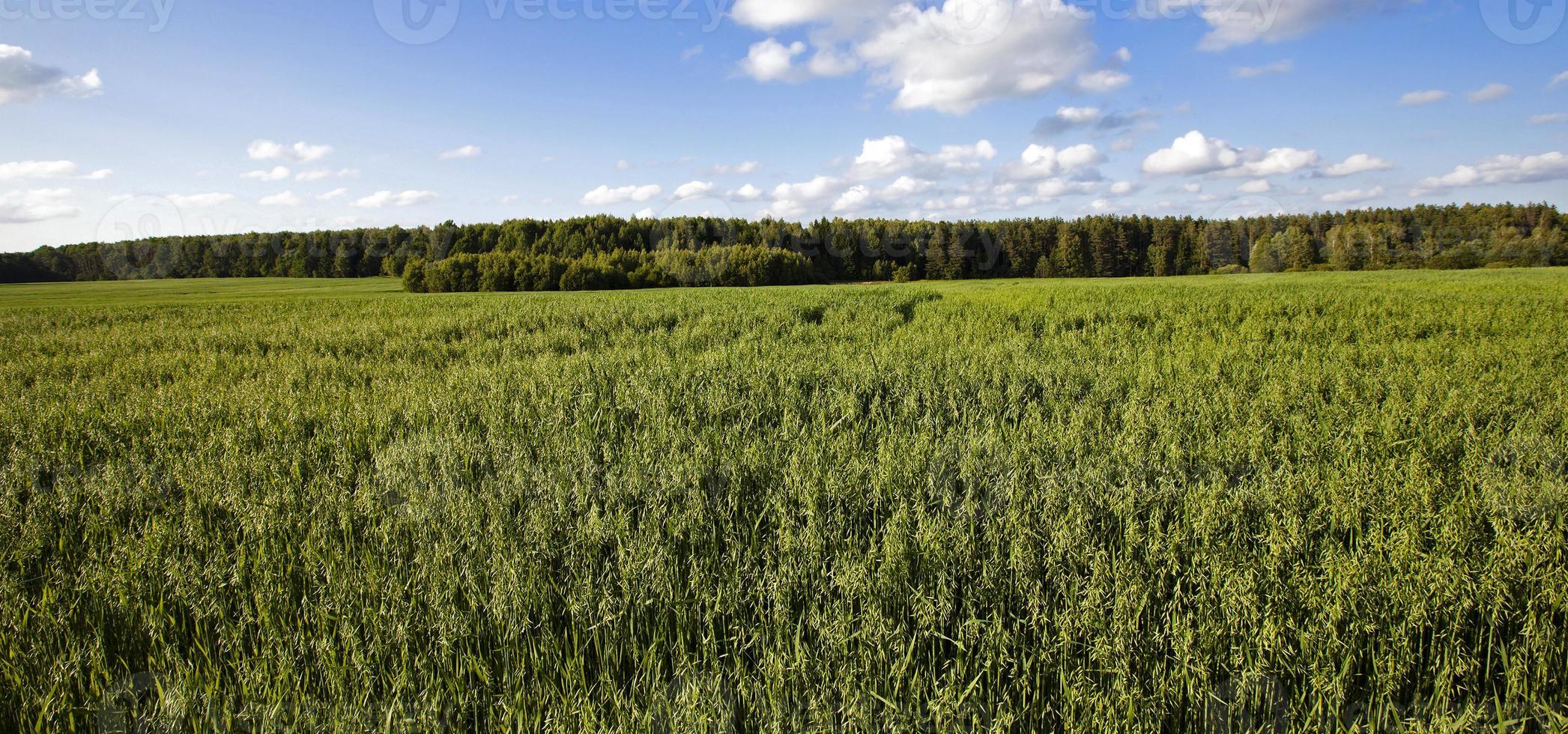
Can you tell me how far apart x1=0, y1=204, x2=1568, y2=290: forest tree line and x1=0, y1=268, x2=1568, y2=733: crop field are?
5288 centimetres

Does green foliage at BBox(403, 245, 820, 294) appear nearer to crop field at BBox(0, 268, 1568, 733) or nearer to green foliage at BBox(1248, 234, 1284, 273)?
crop field at BBox(0, 268, 1568, 733)

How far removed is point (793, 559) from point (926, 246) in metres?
75.6

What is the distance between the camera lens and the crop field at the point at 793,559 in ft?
7.61

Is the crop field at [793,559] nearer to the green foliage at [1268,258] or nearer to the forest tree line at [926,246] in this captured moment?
the forest tree line at [926,246]

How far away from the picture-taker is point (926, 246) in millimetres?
75375

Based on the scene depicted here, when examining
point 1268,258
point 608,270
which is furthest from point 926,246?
point 608,270

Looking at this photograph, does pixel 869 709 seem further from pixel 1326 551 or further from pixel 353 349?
pixel 353 349

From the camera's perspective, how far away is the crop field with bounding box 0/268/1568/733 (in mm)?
2318

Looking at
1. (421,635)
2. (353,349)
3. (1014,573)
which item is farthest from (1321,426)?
(353,349)

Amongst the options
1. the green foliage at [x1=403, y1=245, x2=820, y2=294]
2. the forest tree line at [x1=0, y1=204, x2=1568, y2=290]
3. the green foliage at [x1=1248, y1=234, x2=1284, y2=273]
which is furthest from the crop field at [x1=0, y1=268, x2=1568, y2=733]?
the green foliage at [x1=1248, y1=234, x2=1284, y2=273]

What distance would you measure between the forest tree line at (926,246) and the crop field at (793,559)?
52.9 m

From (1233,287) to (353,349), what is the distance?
21.5m

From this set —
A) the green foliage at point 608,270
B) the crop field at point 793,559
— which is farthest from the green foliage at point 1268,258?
the crop field at point 793,559

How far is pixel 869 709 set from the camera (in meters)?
2.10
